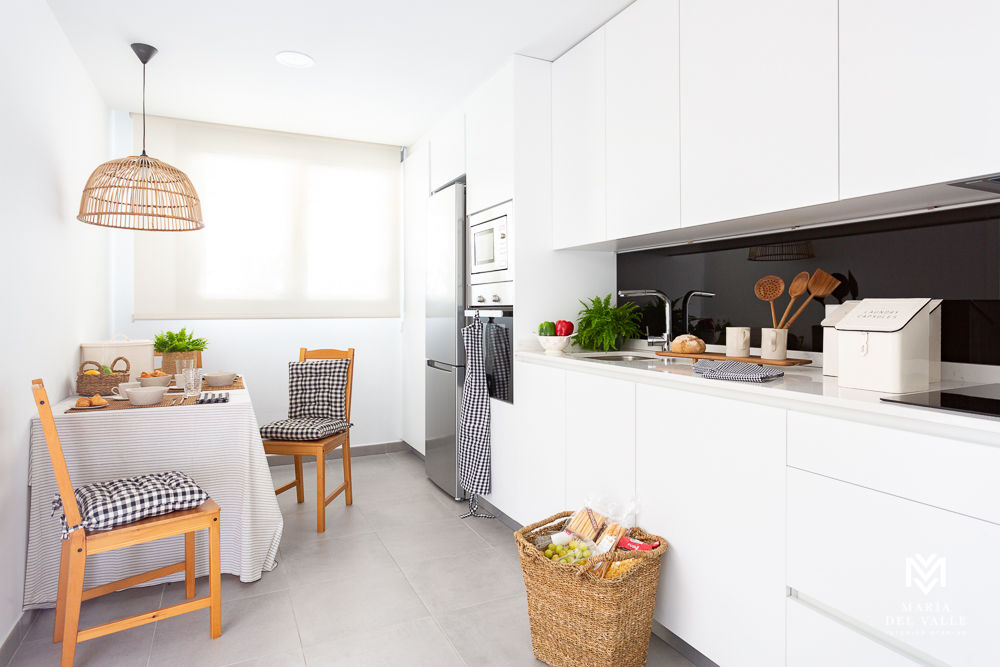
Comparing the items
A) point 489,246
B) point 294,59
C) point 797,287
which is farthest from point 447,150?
point 797,287

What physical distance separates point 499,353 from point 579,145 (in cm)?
112

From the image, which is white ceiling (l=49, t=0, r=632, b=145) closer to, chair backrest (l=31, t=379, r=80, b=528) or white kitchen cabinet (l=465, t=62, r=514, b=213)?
white kitchen cabinet (l=465, t=62, r=514, b=213)

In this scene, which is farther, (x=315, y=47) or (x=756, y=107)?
(x=315, y=47)

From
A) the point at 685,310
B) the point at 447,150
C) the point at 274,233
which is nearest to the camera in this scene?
the point at 685,310

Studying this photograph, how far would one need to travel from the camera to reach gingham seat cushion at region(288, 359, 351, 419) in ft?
11.5

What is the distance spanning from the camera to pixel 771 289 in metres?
2.20

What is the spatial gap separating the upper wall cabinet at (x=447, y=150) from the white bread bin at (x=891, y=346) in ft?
8.29

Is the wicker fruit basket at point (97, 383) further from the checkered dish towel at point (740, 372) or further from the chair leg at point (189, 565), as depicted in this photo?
the checkered dish towel at point (740, 372)

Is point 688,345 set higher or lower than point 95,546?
higher

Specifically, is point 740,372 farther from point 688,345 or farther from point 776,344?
point 688,345

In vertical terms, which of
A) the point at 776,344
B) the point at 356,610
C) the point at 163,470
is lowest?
the point at 356,610

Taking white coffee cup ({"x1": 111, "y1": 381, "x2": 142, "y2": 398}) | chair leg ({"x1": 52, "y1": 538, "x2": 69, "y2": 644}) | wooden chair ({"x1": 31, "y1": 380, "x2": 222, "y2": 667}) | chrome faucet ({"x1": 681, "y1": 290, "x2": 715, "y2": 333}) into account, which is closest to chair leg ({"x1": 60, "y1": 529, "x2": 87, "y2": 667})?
wooden chair ({"x1": 31, "y1": 380, "x2": 222, "y2": 667})

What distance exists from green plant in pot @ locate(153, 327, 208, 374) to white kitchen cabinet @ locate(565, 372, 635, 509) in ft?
7.33

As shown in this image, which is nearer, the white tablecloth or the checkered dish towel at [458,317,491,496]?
the white tablecloth
